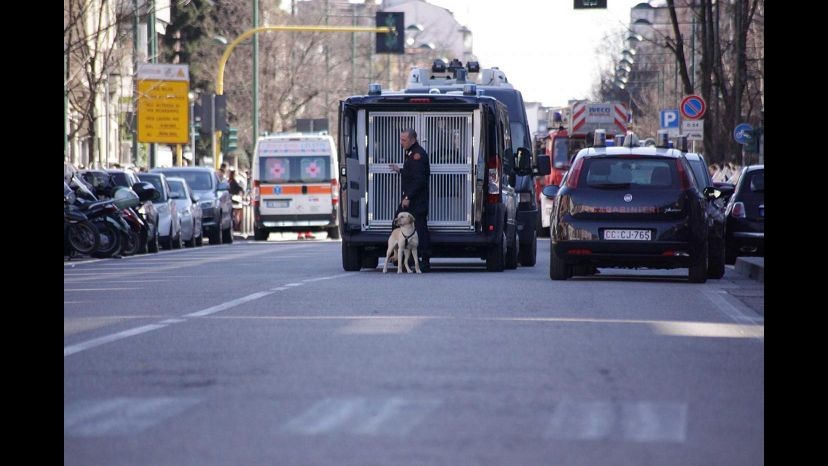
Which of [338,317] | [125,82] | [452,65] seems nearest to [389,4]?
[125,82]

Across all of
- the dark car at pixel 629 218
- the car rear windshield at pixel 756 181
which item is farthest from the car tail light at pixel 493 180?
the car rear windshield at pixel 756 181

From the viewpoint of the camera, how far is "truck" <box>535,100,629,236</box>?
4488 cm

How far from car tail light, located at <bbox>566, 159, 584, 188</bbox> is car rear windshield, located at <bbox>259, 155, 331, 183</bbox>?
2252 cm

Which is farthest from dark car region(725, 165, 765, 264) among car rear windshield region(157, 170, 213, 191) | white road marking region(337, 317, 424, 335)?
car rear windshield region(157, 170, 213, 191)

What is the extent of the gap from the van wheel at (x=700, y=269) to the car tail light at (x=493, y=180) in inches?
125

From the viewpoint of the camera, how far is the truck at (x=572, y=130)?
1767 inches

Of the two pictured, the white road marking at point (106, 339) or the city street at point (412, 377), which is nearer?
the city street at point (412, 377)

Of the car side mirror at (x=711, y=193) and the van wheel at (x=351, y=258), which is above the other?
the car side mirror at (x=711, y=193)

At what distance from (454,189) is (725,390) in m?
14.4

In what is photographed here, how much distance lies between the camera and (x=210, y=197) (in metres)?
42.8

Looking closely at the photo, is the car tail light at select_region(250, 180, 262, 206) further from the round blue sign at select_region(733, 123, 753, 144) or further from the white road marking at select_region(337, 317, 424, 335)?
the white road marking at select_region(337, 317, 424, 335)

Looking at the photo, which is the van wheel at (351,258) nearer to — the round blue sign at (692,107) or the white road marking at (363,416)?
the white road marking at (363,416)

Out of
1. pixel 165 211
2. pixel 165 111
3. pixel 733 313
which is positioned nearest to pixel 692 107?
pixel 165 211
